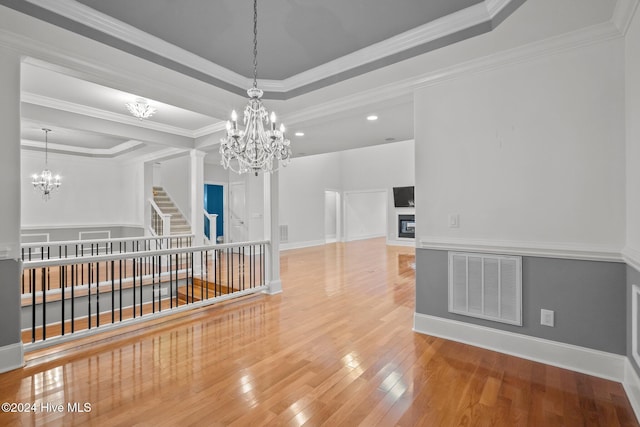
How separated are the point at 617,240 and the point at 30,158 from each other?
1063 centimetres

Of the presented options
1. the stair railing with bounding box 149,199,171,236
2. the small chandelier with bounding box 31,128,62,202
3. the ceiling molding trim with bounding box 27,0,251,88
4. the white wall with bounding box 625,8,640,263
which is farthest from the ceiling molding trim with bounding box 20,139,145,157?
the white wall with bounding box 625,8,640,263

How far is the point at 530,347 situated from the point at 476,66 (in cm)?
255

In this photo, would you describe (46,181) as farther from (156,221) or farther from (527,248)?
(527,248)

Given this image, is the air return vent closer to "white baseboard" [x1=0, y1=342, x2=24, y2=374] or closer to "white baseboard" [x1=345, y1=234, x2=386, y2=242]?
"white baseboard" [x1=0, y1=342, x2=24, y2=374]

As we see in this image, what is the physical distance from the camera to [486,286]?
9.37 ft

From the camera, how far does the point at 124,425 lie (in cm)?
179

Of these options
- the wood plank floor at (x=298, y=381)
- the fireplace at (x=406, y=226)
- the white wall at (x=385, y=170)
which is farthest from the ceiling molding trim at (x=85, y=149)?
the fireplace at (x=406, y=226)

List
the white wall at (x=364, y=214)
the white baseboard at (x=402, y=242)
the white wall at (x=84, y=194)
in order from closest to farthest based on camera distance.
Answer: the white wall at (x=84, y=194) → the white baseboard at (x=402, y=242) → the white wall at (x=364, y=214)

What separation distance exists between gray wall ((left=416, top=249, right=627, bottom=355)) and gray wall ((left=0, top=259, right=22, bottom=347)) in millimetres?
3996

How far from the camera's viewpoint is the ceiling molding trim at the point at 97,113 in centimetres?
406

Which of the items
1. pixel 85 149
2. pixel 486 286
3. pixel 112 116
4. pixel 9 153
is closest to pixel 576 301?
pixel 486 286

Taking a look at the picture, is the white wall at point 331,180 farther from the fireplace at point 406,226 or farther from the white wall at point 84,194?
the white wall at point 84,194

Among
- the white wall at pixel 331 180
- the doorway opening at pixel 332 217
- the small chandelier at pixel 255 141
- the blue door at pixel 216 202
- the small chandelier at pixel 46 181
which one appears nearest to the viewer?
the small chandelier at pixel 255 141

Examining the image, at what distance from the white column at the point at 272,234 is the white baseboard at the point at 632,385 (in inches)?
149
